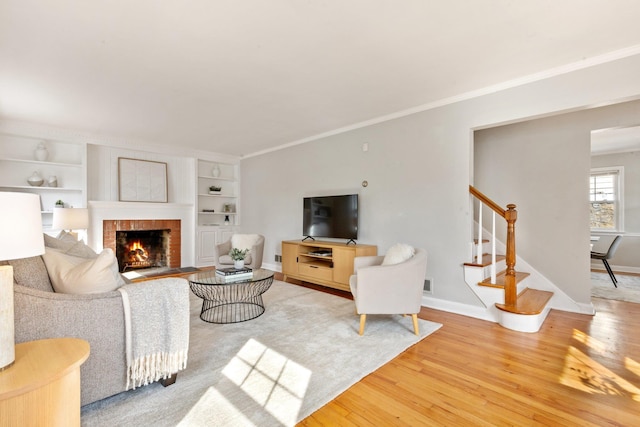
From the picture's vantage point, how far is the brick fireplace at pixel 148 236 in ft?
17.4

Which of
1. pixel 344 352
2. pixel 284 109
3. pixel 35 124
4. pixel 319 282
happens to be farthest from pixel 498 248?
pixel 35 124

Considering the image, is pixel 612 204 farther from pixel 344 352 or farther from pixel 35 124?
pixel 35 124

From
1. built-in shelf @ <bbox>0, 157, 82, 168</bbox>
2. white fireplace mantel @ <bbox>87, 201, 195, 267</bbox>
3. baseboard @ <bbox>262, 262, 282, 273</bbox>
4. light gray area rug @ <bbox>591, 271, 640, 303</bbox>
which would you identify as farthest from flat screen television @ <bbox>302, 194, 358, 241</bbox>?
built-in shelf @ <bbox>0, 157, 82, 168</bbox>

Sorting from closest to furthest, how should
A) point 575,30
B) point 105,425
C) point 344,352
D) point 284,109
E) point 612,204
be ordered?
point 105,425, point 575,30, point 344,352, point 284,109, point 612,204

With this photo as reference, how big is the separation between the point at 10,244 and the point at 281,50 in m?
2.14

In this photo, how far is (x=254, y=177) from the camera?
6.46m

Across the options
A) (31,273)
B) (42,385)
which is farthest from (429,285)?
(31,273)

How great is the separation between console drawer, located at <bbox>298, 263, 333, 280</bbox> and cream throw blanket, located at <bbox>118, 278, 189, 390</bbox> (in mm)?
2534

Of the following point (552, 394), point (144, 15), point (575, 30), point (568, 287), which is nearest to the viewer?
point (552, 394)

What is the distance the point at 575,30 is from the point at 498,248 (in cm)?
280

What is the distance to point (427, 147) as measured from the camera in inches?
145

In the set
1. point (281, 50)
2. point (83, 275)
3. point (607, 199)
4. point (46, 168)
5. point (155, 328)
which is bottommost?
point (155, 328)

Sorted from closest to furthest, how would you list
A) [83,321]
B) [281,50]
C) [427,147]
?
[83,321] < [281,50] < [427,147]

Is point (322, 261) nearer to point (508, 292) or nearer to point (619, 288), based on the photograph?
point (508, 292)
